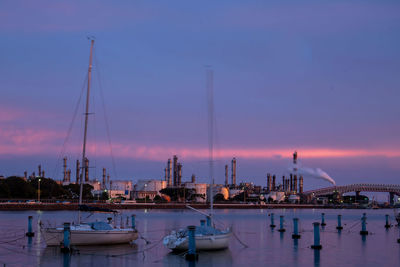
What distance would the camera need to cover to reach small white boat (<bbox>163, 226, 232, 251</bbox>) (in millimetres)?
37938

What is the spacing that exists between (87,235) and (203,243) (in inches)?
342

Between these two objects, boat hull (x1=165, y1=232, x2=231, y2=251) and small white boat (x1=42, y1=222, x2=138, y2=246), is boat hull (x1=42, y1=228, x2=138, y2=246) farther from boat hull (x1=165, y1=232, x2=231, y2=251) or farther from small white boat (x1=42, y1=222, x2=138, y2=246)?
boat hull (x1=165, y1=232, x2=231, y2=251)

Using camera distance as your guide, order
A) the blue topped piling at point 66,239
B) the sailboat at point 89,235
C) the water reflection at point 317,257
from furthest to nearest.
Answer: the sailboat at point 89,235 < the blue topped piling at point 66,239 < the water reflection at point 317,257

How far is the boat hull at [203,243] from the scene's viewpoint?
124ft

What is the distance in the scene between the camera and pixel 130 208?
547 ft

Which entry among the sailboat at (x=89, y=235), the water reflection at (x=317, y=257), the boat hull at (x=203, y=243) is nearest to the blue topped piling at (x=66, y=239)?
the sailboat at (x=89, y=235)

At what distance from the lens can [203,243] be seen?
38.5 m

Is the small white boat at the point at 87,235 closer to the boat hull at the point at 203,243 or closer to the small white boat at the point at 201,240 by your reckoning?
the small white boat at the point at 201,240

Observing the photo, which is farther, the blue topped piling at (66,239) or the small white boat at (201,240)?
the small white boat at (201,240)

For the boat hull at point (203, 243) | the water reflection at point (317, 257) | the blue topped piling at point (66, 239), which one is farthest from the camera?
the boat hull at point (203, 243)

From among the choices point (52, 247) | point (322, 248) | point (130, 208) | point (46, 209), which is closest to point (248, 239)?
point (322, 248)

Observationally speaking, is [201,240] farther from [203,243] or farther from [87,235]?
[87,235]

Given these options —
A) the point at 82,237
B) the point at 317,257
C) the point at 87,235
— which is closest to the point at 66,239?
the point at 82,237

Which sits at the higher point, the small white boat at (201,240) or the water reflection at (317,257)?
the small white boat at (201,240)
